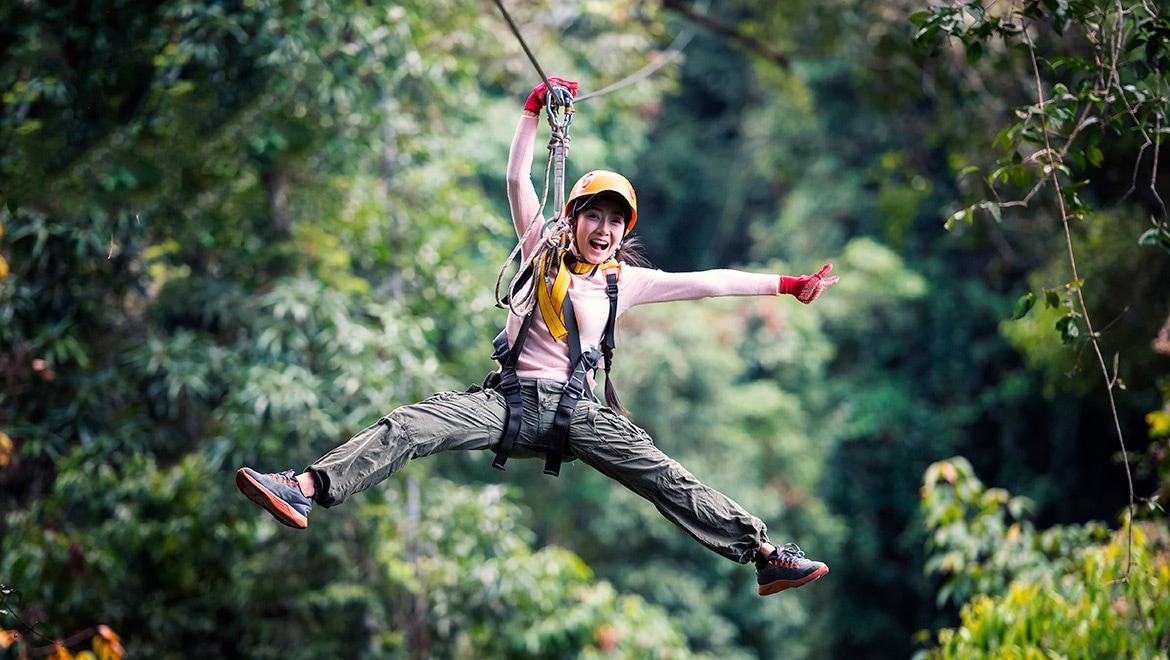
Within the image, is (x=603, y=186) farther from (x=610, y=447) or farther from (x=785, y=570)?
(x=785, y=570)

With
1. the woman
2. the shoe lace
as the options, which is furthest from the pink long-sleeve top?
the shoe lace

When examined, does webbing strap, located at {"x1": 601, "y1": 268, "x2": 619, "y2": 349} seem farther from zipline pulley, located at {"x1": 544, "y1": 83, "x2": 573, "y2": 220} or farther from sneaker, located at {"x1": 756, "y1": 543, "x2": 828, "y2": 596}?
sneaker, located at {"x1": 756, "y1": 543, "x2": 828, "y2": 596}

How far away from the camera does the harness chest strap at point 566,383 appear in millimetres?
2676

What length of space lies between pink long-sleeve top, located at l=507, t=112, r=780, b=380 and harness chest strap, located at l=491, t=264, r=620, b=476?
0.02m

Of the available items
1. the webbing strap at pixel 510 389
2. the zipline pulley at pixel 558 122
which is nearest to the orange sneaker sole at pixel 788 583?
the webbing strap at pixel 510 389

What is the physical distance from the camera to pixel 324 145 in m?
5.68

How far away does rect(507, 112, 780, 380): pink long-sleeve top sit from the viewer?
8.99 feet

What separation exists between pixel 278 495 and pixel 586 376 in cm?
75

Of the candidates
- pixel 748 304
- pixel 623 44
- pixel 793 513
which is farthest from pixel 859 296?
pixel 623 44

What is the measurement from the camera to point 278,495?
2.33 m

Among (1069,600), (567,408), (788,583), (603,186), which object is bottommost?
(1069,600)

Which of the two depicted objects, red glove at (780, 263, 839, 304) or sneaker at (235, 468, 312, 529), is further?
red glove at (780, 263, 839, 304)

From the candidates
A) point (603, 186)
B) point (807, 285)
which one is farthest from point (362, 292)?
point (807, 285)

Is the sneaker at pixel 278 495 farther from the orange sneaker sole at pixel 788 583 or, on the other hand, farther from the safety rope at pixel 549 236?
the orange sneaker sole at pixel 788 583
